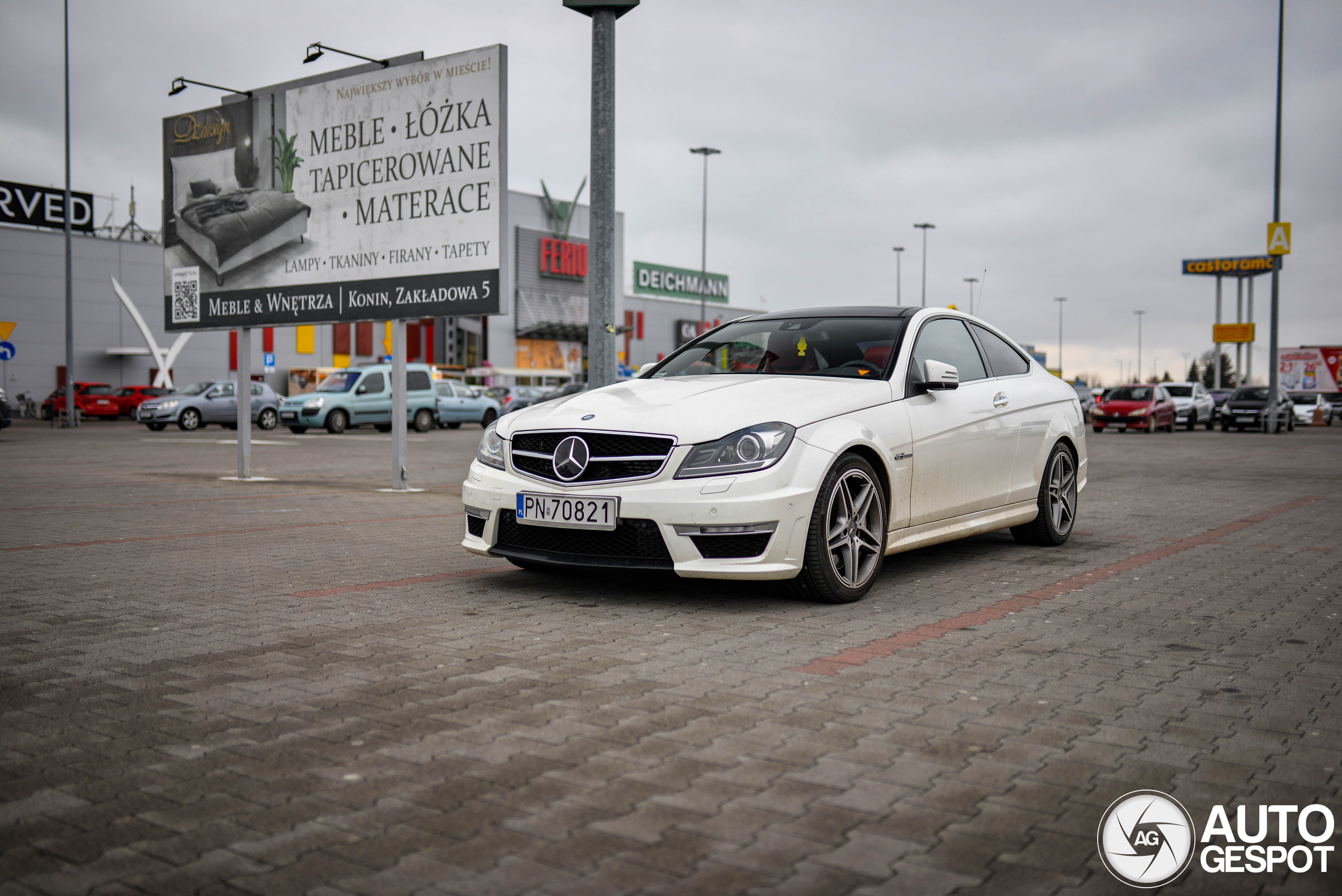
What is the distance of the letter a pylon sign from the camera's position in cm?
2847

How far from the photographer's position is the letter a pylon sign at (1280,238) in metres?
28.5

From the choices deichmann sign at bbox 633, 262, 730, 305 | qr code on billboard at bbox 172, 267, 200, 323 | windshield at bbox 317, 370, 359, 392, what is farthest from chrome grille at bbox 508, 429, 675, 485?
deichmann sign at bbox 633, 262, 730, 305

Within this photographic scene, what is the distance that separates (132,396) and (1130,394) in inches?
1354

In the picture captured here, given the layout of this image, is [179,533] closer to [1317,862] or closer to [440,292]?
[440,292]

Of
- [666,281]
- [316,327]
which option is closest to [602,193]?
[316,327]

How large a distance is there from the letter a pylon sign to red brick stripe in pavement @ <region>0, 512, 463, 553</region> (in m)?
25.8

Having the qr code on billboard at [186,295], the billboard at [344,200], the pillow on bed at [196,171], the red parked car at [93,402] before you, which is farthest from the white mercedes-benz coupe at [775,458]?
the red parked car at [93,402]

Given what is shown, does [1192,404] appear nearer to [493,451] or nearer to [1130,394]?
[1130,394]

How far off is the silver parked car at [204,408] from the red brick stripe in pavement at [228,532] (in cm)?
2396

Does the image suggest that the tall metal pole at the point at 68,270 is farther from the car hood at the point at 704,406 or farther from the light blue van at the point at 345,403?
the car hood at the point at 704,406

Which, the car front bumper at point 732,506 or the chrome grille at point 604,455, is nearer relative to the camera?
the car front bumper at point 732,506

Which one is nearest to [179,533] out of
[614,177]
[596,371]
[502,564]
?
[502,564]

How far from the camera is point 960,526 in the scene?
6652 millimetres

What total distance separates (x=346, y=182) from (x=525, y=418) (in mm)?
8524
